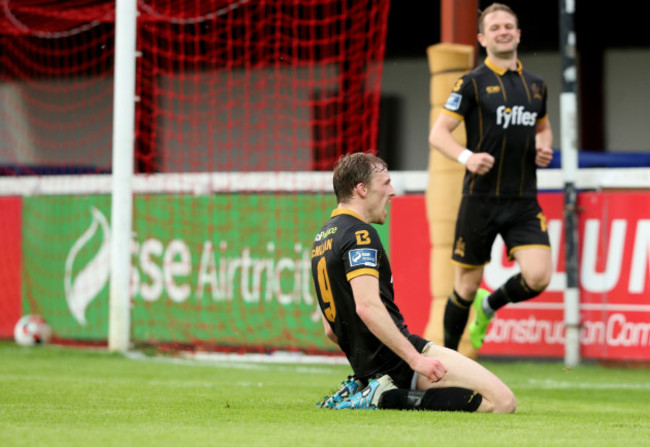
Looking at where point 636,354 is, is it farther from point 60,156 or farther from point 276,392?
point 60,156

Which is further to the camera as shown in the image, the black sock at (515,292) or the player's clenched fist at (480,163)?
the black sock at (515,292)

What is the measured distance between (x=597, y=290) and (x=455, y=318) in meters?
1.98

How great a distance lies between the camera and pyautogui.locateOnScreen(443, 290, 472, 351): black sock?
25.2ft

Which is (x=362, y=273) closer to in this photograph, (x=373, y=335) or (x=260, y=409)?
(x=373, y=335)

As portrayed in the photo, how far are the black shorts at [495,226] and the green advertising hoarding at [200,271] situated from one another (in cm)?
244

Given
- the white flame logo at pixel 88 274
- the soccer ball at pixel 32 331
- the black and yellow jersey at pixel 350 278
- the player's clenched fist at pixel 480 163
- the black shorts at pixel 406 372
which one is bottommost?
the soccer ball at pixel 32 331

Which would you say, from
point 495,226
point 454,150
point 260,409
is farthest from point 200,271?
point 260,409

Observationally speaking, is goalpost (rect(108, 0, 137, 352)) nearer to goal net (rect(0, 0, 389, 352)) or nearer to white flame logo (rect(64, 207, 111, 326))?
goal net (rect(0, 0, 389, 352))

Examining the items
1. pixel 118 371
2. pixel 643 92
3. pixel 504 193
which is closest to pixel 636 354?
pixel 504 193

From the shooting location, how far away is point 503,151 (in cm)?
747

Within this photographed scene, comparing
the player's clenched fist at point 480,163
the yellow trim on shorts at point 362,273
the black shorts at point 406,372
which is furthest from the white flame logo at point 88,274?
the yellow trim on shorts at point 362,273

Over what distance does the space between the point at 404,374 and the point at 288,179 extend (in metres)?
5.27

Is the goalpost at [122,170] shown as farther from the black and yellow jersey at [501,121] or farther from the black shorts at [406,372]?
the black shorts at [406,372]

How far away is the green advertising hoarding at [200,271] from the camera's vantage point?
10.3 m
